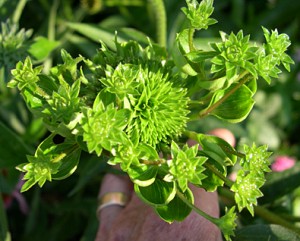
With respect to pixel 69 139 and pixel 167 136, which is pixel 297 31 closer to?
pixel 167 136

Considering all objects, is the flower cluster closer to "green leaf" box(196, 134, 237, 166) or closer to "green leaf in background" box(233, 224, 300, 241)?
"green leaf" box(196, 134, 237, 166)

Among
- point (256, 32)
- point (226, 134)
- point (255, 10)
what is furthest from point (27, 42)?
point (255, 10)

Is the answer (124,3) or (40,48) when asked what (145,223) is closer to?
(40,48)

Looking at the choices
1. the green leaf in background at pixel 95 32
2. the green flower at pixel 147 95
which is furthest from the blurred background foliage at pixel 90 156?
the green flower at pixel 147 95

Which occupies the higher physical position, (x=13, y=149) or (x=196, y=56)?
(x=196, y=56)

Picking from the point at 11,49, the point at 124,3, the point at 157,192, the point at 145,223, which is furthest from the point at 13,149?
the point at 124,3
